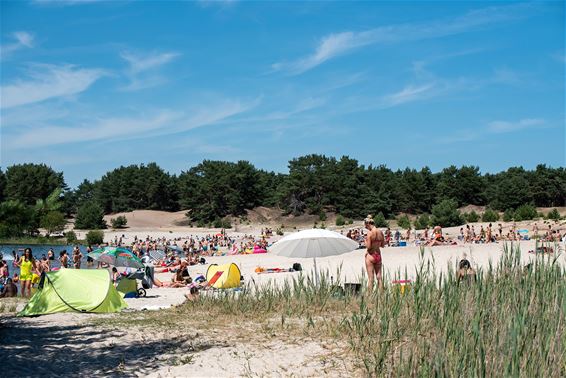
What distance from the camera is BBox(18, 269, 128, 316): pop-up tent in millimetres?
10648

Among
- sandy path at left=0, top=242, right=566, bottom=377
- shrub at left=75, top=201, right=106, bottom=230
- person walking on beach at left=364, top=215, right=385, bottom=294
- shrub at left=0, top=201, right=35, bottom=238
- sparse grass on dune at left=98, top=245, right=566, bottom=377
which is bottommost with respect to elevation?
sandy path at left=0, top=242, right=566, bottom=377

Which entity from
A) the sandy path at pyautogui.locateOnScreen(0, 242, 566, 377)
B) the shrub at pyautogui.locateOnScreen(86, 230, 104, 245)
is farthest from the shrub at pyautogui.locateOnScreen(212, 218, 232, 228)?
the sandy path at pyautogui.locateOnScreen(0, 242, 566, 377)

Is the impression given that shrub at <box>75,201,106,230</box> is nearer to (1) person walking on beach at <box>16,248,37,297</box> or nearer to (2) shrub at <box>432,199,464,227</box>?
(2) shrub at <box>432,199,464,227</box>

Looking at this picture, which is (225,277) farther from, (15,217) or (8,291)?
(15,217)

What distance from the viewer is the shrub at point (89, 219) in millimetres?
63594

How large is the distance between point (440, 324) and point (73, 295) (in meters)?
7.43

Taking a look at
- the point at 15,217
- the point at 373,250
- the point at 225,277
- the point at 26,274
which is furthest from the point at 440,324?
the point at 26,274

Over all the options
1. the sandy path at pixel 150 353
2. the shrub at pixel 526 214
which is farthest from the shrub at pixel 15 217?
the shrub at pixel 526 214

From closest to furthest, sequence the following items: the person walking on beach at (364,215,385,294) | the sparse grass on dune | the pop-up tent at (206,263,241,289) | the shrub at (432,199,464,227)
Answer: the sparse grass on dune
the person walking on beach at (364,215,385,294)
the pop-up tent at (206,263,241,289)
the shrub at (432,199,464,227)

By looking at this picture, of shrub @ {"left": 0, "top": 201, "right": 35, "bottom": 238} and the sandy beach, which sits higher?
Answer: shrub @ {"left": 0, "top": 201, "right": 35, "bottom": 238}

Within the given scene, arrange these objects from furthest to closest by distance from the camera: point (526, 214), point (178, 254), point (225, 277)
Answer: point (526, 214)
point (178, 254)
point (225, 277)

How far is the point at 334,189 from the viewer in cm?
6850

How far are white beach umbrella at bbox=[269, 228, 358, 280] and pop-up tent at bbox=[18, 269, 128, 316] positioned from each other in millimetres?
3545

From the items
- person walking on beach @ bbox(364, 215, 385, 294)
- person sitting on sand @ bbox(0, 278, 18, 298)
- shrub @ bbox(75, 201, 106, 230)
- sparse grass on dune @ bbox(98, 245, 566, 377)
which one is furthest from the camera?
shrub @ bbox(75, 201, 106, 230)
